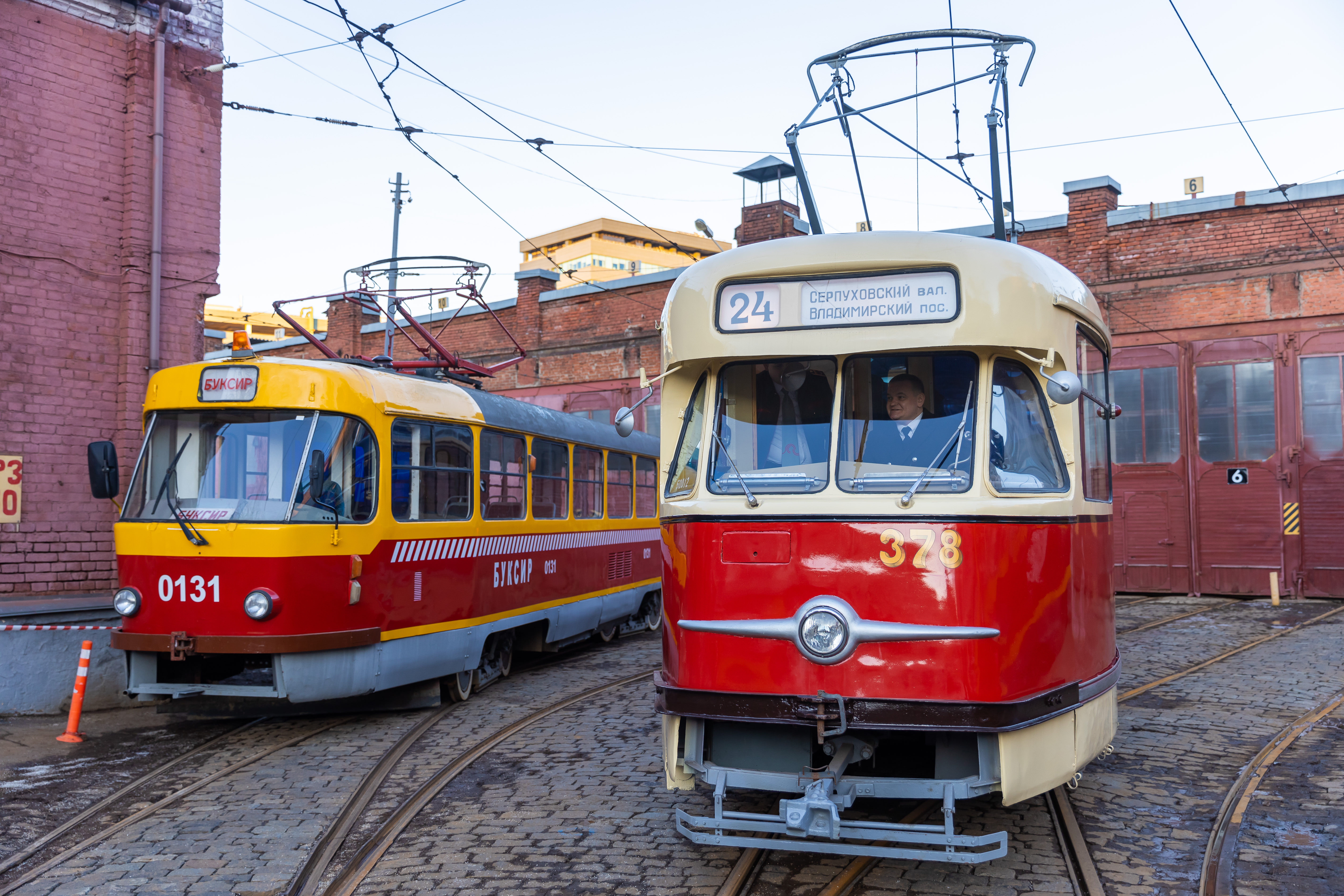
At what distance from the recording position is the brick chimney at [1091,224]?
692 inches

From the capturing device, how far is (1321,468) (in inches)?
623

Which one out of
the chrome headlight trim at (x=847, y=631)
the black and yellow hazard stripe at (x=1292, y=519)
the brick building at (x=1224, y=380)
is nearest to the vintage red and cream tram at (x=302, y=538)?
the chrome headlight trim at (x=847, y=631)

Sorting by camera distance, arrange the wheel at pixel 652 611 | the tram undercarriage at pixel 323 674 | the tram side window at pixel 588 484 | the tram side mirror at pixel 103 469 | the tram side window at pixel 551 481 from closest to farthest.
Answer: the tram undercarriage at pixel 323 674, the tram side mirror at pixel 103 469, the tram side window at pixel 551 481, the tram side window at pixel 588 484, the wheel at pixel 652 611

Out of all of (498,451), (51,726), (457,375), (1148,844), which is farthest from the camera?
(457,375)

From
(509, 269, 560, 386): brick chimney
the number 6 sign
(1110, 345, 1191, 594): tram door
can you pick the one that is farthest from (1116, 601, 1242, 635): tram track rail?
(509, 269, 560, 386): brick chimney

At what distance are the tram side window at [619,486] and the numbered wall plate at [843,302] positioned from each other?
7627mm

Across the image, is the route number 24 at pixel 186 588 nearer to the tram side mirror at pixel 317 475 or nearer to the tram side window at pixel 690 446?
the tram side mirror at pixel 317 475

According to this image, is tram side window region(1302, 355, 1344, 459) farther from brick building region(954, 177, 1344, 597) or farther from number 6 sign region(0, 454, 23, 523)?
number 6 sign region(0, 454, 23, 523)

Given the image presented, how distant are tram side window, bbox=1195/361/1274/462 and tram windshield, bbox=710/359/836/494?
14.2 m

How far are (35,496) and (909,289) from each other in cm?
759

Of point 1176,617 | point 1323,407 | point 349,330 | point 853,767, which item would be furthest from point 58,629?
point 349,330

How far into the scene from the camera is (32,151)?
29.5 feet

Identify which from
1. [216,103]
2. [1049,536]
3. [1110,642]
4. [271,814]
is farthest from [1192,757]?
[216,103]

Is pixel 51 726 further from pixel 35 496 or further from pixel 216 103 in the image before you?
pixel 216 103
